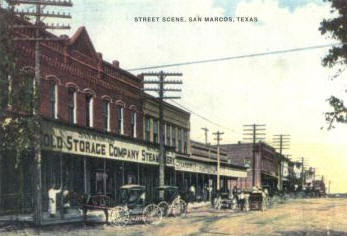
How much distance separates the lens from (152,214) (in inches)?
960

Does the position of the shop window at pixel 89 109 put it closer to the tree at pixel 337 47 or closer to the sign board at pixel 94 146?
the sign board at pixel 94 146

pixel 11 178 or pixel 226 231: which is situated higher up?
pixel 11 178

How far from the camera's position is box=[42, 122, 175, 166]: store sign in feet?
81.4

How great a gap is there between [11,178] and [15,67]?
857 centimetres

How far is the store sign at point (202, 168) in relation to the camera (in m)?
44.3

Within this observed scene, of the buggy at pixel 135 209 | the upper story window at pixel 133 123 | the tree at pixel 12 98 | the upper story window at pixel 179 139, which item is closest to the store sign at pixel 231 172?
the upper story window at pixel 179 139

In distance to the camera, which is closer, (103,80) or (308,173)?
(103,80)

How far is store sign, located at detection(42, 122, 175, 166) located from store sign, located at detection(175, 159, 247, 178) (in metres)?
6.55

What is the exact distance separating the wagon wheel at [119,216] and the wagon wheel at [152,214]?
1.25m

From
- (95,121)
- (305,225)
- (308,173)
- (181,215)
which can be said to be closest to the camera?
(305,225)

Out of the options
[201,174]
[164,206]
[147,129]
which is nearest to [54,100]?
[164,206]

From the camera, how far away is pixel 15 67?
1923 centimetres

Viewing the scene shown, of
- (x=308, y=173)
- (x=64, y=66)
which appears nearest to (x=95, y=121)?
(x=64, y=66)

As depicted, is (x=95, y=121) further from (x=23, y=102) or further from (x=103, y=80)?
(x=23, y=102)
